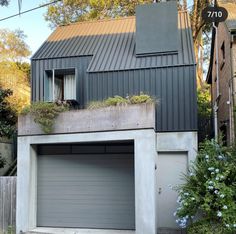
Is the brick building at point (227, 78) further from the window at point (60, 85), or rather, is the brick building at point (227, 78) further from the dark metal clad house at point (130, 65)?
the window at point (60, 85)

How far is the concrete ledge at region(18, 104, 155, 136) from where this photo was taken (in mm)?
9320

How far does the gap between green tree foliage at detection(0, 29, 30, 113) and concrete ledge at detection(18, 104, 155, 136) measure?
10548 millimetres

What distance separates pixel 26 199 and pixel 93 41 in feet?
23.5

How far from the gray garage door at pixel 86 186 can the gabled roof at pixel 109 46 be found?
3280mm

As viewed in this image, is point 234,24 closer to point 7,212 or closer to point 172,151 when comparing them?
point 172,151

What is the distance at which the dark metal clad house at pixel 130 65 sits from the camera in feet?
37.4

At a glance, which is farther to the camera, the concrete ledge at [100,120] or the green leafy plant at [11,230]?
the green leafy plant at [11,230]

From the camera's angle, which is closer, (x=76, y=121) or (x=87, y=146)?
(x=76, y=121)

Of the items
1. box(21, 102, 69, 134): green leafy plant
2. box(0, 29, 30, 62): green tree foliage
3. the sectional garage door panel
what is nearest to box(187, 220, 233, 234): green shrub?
the sectional garage door panel

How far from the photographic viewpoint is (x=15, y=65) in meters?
25.8

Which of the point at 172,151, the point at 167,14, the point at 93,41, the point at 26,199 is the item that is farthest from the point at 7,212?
the point at 167,14

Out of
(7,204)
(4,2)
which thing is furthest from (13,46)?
(7,204)

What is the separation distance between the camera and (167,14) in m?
12.9

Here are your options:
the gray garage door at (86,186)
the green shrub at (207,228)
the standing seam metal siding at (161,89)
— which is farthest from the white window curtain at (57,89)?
the green shrub at (207,228)
